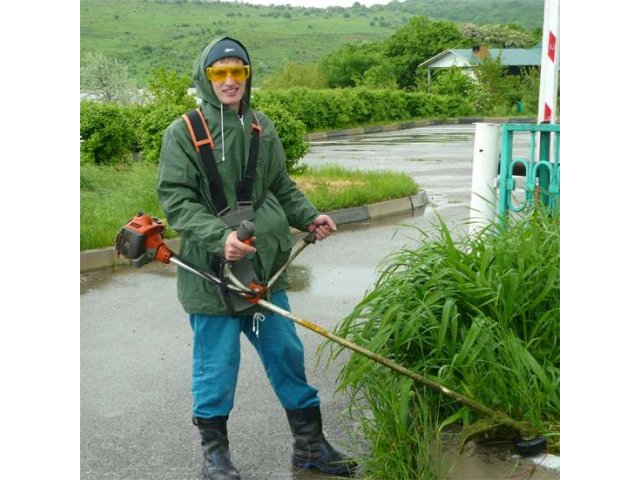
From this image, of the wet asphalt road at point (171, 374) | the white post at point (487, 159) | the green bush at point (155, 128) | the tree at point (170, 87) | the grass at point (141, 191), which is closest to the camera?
the wet asphalt road at point (171, 374)

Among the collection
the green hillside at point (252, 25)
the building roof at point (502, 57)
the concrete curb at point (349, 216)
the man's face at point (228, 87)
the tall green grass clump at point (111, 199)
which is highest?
the green hillside at point (252, 25)

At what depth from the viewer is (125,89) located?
27.4m

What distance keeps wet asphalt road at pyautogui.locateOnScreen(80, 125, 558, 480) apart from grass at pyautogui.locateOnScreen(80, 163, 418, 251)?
0.58 metres

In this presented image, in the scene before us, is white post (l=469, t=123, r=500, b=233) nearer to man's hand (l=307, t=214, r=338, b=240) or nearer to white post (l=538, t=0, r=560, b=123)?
white post (l=538, t=0, r=560, b=123)

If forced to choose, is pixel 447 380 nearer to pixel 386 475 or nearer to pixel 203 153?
pixel 386 475

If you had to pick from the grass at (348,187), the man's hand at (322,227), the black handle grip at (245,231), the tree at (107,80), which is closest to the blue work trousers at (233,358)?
the man's hand at (322,227)

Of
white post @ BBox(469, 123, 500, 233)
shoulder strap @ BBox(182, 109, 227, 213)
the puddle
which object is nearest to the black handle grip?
shoulder strap @ BBox(182, 109, 227, 213)

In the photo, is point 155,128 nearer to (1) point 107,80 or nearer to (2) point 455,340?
(2) point 455,340

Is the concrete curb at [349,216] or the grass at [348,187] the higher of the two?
the grass at [348,187]

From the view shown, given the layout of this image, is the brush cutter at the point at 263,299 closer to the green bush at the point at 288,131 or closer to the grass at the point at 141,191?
the grass at the point at 141,191

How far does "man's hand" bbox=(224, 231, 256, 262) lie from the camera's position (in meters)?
3.62

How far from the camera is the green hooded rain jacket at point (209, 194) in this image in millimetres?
3764

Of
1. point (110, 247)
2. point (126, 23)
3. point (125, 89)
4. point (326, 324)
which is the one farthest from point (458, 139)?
point (126, 23)

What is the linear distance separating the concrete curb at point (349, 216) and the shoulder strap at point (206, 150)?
4.86 meters
